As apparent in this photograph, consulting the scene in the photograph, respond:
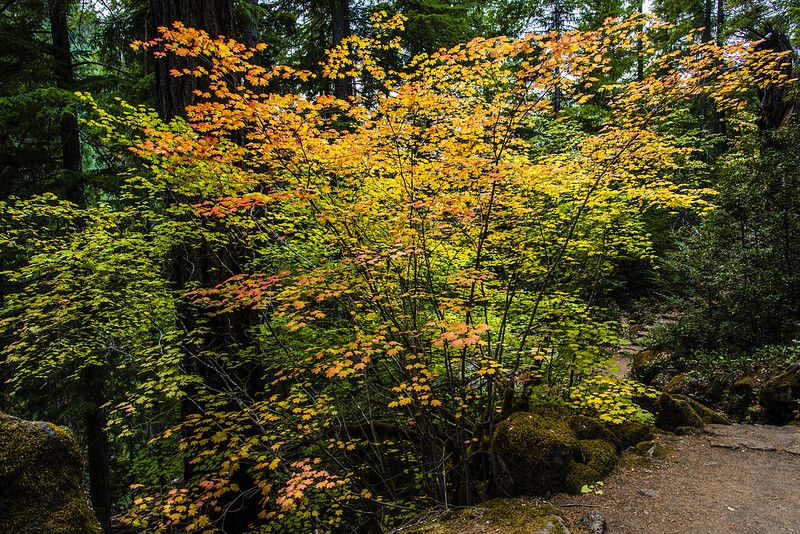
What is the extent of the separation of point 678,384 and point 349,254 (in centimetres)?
735

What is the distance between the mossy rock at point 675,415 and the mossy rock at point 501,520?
11.5 feet

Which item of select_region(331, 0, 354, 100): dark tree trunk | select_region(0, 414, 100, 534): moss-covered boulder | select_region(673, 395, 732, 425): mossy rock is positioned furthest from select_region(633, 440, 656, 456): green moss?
select_region(331, 0, 354, 100): dark tree trunk

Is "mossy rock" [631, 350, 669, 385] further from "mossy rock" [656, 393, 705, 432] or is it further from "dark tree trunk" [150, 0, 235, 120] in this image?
"dark tree trunk" [150, 0, 235, 120]

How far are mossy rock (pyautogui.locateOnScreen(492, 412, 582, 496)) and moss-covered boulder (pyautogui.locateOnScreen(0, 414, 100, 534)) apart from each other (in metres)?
3.43

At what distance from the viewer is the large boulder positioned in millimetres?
3629

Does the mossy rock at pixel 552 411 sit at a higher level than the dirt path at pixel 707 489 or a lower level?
higher

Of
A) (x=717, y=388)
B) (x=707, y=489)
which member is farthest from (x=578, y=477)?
(x=717, y=388)

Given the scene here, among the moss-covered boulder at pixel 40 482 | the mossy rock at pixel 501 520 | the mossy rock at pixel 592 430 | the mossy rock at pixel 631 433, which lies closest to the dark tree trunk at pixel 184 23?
the moss-covered boulder at pixel 40 482

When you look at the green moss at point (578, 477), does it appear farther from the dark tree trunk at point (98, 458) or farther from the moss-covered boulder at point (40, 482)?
the dark tree trunk at point (98, 458)

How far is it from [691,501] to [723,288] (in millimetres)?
6074

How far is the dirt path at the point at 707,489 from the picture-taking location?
310 cm

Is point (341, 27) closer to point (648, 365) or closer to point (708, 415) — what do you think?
point (648, 365)

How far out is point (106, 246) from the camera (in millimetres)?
4203

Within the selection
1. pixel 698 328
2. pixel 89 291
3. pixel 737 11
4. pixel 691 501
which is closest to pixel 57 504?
pixel 89 291
